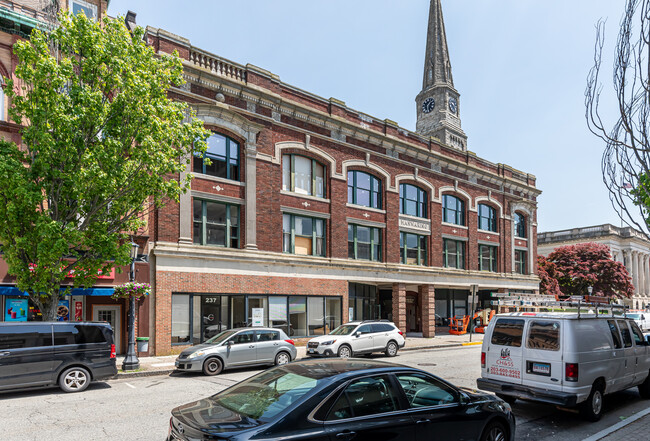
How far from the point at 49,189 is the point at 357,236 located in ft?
54.2

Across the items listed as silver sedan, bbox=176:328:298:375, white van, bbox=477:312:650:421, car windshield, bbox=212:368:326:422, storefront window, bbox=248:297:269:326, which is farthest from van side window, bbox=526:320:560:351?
storefront window, bbox=248:297:269:326

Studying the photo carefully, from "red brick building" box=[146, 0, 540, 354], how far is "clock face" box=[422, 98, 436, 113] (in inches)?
1371

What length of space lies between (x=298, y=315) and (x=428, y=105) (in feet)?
174

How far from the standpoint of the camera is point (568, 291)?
181 feet

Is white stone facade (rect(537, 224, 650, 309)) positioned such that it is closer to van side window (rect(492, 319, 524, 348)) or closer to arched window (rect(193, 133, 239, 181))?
arched window (rect(193, 133, 239, 181))

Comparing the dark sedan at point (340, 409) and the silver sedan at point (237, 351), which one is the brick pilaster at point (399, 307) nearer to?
the silver sedan at point (237, 351)

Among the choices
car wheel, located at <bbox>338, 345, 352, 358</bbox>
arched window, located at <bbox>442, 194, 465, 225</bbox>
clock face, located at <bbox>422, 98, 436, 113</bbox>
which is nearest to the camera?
car wheel, located at <bbox>338, 345, 352, 358</bbox>

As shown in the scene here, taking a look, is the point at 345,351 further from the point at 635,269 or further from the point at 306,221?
the point at 635,269

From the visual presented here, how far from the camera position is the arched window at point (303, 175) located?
23984 millimetres

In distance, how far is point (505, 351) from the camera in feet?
30.5

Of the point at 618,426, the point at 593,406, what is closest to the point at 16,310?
the point at 593,406

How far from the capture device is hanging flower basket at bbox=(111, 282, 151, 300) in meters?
16.0

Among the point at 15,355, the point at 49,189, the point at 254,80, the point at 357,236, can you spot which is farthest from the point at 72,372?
the point at 357,236

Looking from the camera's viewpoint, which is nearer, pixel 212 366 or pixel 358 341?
pixel 212 366
